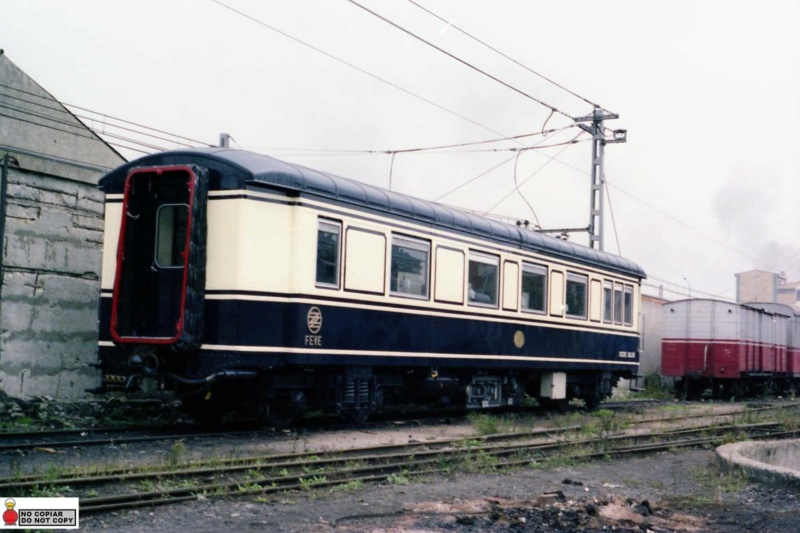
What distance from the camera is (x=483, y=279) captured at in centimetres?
1623

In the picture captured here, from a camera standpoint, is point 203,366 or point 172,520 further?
point 203,366

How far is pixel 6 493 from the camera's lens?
285 inches

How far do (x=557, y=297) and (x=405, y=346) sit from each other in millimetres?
5246

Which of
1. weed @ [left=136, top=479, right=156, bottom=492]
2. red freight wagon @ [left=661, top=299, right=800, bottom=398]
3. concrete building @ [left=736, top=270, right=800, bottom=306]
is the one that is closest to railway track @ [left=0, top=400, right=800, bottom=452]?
weed @ [left=136, top=479, right=156, bottom=492]

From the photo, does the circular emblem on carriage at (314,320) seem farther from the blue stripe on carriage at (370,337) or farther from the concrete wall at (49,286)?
the concrete wall at (49,286)

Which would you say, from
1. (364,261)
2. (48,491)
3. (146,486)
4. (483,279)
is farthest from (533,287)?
(48,491)

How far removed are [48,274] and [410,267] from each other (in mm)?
5468

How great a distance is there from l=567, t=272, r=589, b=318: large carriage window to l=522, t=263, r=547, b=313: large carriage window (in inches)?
A: 44.6

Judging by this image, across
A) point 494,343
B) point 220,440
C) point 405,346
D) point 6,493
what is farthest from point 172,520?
point 494,343

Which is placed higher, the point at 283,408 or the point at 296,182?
the point at 296,182

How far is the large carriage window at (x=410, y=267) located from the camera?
1404 centimetres

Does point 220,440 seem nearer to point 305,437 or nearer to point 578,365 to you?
point 305,437

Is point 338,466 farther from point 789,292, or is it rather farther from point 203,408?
point 789,292

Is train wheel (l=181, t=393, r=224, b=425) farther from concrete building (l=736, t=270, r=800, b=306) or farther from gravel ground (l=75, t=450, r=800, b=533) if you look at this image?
concrete building (l=736, t=270, r=800, b=306)
